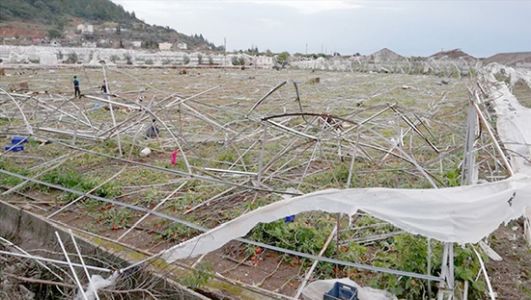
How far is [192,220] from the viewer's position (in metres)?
3.55

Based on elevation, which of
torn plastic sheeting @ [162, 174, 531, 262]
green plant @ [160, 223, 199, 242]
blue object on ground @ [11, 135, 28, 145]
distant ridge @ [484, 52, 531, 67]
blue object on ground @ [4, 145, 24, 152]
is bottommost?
green plant @ [160, 223, 199, 242]

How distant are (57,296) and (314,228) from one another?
1915mm

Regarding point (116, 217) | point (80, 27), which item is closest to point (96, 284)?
point (116, 217)

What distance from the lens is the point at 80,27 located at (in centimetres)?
6675

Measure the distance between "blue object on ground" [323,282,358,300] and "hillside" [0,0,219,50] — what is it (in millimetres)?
54505

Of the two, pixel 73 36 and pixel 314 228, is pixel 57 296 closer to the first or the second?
pixel 314 228

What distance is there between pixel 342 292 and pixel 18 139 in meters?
5.15

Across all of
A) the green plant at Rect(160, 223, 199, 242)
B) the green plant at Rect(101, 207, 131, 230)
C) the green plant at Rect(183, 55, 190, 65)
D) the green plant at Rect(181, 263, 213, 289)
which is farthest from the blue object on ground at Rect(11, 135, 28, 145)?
the green plant at Rect(183, 55, 190, 65)

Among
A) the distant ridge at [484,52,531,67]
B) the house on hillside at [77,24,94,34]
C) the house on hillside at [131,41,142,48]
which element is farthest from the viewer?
the house on hillside at [77,24,94,34]

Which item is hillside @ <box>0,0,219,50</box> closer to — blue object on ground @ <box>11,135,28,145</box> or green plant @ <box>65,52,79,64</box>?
green plant @ <box>65,52,79,64</box>

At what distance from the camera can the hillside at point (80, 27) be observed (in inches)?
2234

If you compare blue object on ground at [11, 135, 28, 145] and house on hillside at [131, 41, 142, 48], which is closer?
blue object on ground at [11, 135, 28, 145]

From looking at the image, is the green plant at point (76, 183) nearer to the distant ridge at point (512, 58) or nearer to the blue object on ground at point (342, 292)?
the blue object on ground at point (342, 292)

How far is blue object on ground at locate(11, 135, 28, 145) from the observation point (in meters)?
5.59
